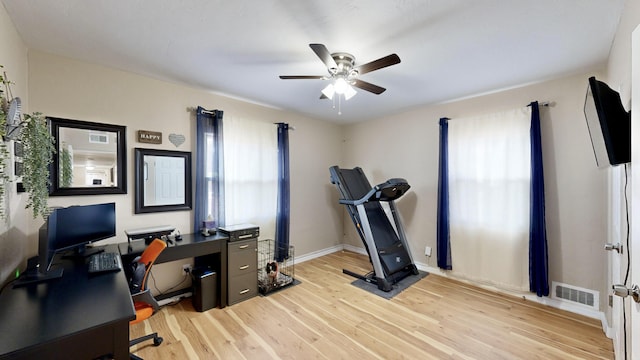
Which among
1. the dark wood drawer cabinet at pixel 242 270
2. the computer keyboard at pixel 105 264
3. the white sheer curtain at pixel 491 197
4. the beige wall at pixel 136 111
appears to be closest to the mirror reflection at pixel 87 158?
the beige wall at pixel 136 111

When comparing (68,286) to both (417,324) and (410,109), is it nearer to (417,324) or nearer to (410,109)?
(417,324)

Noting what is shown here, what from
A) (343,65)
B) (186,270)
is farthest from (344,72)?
(186,270)

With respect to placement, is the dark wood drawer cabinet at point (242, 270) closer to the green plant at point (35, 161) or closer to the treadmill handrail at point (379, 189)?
the treadmill handrail at point (379, 189)

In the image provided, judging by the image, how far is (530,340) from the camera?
Result: 87.0 inches

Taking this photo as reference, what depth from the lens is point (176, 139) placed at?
9.71 feet

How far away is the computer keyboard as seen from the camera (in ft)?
5.69

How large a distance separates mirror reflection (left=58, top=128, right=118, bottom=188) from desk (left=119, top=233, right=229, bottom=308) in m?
0.68

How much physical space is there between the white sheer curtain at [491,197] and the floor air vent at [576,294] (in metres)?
0.26

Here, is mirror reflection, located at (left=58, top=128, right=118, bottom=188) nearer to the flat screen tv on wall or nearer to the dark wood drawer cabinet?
the dark wood drawer cabinet

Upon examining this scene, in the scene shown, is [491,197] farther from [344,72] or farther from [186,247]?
[186,247]

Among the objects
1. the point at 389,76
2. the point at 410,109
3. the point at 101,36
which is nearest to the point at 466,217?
the point at 410,109

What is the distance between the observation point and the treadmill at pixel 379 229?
3.29m

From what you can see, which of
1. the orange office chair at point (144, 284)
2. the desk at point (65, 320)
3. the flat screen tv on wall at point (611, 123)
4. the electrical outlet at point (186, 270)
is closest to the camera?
the desk at point (65, 320)

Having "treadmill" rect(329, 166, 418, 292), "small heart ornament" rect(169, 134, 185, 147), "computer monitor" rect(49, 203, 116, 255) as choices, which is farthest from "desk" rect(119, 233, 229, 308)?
"treadmill" rect(329, 166, 418, 292)
